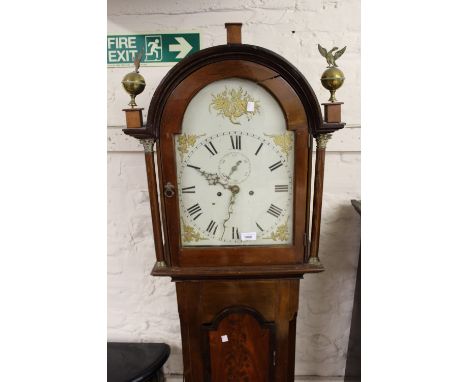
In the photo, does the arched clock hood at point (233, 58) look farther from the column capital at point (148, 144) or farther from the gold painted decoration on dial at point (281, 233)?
the gold painted decoration on dial at point (281, 233)

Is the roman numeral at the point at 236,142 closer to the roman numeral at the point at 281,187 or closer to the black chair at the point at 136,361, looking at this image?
the roman numeral at the point at 281,187

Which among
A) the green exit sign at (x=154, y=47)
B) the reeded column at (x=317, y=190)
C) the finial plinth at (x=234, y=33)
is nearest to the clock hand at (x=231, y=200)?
the reeded column at (x=317, y=190)

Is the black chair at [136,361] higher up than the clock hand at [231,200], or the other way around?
the clock hand at [231,200]

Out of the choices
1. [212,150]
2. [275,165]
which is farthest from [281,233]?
[212,150]

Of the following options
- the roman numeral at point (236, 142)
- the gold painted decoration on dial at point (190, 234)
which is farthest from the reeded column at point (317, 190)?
the gold painted decoration on dial at point (190, 234)

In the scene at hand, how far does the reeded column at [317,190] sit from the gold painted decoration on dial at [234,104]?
7.9 inches

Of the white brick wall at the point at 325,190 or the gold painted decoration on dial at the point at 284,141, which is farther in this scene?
the white brick wall at the point at 325,190

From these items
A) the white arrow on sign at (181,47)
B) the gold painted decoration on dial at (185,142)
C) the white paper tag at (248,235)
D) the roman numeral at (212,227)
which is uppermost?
the white arrow on sign at (181,47)

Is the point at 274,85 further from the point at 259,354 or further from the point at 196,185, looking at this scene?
the point at 259,354

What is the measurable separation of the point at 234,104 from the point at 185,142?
173 millimetres

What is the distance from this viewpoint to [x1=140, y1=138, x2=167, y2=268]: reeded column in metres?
0.99

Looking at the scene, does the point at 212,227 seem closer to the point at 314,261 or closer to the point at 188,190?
the point at 188,190

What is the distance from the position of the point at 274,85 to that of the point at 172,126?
11.8 inches

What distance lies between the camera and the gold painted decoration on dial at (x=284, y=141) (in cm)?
100
